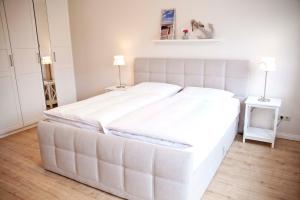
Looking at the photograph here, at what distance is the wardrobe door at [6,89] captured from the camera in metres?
3.47

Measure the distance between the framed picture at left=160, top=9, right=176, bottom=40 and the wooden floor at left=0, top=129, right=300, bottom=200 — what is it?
191 centimetres

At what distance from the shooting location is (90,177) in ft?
7.23

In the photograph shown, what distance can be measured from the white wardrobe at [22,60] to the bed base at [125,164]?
1.61m

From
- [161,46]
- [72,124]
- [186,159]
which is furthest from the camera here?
[161,46]

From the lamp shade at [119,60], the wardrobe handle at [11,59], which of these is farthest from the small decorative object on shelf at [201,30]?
the wardrobe handle at [11,59]

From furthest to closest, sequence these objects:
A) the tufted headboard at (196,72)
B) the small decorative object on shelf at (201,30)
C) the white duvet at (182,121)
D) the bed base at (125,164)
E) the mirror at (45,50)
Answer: the mirror at (45,50) < the small decorative object on shelf at (201,30) < the tufted headboard at (196,72) < the white duvet at (182,121) < the bed base at (125,164)

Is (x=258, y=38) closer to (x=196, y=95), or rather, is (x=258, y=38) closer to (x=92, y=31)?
(x=196, y=95)

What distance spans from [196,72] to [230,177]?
1687mm

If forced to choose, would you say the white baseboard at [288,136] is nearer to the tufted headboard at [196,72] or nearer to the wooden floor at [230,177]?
the wooden floor at [230,177]

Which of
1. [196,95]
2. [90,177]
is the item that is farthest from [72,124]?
[196,95]

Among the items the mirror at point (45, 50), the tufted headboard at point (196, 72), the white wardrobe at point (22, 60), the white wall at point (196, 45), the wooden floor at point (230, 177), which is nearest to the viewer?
the wooden floor at point (230, 177)

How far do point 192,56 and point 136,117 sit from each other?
1.77m

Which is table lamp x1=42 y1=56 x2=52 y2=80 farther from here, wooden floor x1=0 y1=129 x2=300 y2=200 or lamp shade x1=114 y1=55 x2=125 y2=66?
wooden floor x1=0 y1=129 x2=300 y2=200

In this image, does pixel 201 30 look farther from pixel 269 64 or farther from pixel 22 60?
pixel 22 60
